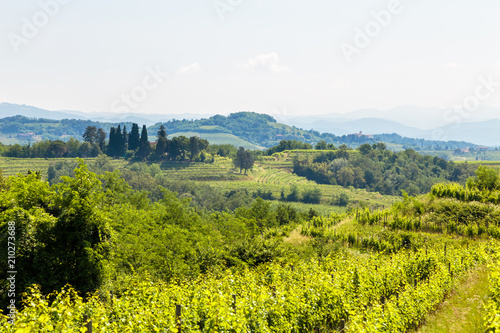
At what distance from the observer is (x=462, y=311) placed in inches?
389

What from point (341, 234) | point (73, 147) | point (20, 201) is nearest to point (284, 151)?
point (73, 147)

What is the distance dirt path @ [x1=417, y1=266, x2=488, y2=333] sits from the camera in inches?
349

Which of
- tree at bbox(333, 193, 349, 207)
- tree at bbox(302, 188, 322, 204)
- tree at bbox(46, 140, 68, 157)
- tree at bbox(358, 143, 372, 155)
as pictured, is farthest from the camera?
tree at bbox(358, 143, 372, 155)

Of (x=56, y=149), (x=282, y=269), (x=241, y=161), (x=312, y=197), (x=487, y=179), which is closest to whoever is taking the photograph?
(x=282, y=269)

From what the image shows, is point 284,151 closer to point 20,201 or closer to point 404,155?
point 404,155

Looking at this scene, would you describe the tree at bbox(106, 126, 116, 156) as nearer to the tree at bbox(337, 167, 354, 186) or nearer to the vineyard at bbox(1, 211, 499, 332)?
the tree at bbox(337, 167, 354, 186)

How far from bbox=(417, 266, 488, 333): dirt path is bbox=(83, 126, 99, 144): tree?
13384 centimetres

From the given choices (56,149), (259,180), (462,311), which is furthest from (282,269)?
(56,149)

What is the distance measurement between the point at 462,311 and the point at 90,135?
136 m

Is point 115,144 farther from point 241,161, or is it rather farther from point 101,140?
point 241,161

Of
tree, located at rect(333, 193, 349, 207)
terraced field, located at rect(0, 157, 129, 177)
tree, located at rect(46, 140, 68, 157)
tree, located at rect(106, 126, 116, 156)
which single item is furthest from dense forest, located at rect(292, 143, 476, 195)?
tree, located at rect(46, 140, 68, 157)

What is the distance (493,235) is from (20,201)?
27157 mm

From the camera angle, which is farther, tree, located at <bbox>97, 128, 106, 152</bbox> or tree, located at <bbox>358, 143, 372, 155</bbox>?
tree, located at <bbox>358, 143, 372, 155</bbox>

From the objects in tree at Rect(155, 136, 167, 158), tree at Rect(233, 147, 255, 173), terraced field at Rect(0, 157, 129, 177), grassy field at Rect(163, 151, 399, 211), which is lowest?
grassy field at Rect(163, 151, 399, 211)
